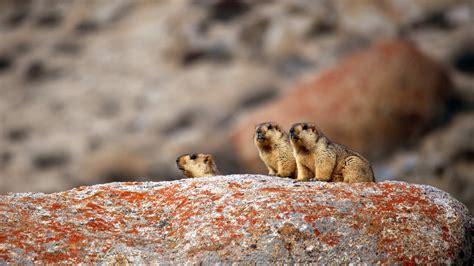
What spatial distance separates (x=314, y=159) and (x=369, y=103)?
21.0 meters

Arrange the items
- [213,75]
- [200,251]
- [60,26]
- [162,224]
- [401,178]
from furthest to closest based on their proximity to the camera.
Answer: [60,26] < [213,75] < [401,178] < [162,224] < [200,251]

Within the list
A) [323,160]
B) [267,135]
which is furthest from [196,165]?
[323,160]

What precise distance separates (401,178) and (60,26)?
2552 centimetres

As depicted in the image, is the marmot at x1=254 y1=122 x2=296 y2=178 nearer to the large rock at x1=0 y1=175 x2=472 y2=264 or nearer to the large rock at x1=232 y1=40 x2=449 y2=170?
the large rock at x1=0 y1=175 x2=472 y2=264

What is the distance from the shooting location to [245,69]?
44625 millimetres

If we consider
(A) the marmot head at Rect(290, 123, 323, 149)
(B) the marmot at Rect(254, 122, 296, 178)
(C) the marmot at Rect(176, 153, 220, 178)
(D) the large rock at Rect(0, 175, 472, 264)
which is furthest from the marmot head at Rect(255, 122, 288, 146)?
(D) the large rock at Rect(0, 175, 472, 264)

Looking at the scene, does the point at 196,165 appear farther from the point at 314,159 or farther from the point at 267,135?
the point at 314,159

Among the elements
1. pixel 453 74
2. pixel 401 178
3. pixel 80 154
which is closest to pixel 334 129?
pixel 401 178

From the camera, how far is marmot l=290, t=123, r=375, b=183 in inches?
549

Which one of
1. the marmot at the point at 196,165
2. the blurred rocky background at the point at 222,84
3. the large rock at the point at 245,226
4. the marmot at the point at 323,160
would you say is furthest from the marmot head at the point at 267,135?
the blurred rocky background at the point at 222,84

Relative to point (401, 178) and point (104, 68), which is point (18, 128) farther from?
point (401, 178)

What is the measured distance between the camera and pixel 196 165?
17.2m

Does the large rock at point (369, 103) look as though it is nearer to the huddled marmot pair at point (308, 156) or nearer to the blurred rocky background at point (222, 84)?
the blurred rocky background at point (222, 84)

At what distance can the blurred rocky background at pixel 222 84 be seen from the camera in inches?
1377
